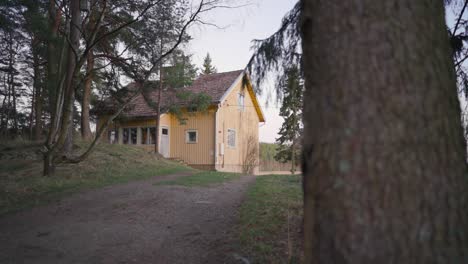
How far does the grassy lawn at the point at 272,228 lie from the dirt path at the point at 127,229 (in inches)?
11.1

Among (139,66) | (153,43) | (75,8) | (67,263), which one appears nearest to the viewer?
(67,263)

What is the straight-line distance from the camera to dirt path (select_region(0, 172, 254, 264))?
405 centimetres

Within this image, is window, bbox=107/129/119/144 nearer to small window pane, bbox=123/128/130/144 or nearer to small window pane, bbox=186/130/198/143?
small window pane, bbox=123/128/130/144

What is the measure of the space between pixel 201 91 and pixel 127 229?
55.4 ft

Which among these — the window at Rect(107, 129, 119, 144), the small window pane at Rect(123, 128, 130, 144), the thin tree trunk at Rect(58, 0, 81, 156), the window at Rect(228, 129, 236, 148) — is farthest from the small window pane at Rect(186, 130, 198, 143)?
the thin tree trunk at Rect(58, 0, 81, 156)

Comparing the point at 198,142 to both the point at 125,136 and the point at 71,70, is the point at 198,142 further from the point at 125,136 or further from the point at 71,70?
the point at 71,70

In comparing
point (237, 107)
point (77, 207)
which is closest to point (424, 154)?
point (77, 207)

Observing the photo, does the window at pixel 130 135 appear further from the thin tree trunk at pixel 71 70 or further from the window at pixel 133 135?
the thin tree trunk at pixel 71 70

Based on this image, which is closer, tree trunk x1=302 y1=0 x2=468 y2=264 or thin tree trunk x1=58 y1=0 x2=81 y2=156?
tree trunk x1=302 y1=0 x2=468 y2=264

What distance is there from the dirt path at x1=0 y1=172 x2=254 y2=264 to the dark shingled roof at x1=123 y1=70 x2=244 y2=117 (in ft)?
42.3

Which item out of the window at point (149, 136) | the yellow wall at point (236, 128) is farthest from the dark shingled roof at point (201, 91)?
the window at point (149, 136)

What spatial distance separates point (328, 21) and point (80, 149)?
14933 millimetres

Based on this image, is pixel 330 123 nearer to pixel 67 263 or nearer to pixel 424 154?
pixel 424 154

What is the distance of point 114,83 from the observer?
48.0 feet
